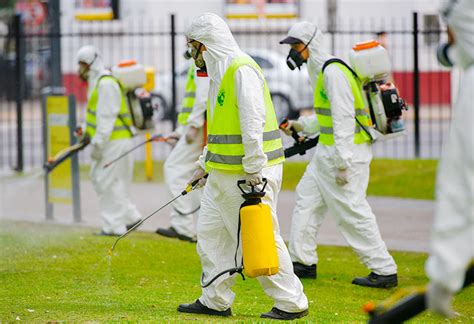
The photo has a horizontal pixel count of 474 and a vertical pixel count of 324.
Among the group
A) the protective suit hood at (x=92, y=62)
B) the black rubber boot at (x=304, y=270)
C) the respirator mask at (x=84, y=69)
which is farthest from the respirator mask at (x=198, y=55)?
the respirator mask at (x=84, y=69)

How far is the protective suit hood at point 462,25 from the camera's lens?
165 inches

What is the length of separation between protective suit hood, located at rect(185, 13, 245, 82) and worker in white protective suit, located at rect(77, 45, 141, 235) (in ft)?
13.0

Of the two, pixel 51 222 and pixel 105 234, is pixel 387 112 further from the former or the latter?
pixel 51 222

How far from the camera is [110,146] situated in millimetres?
11055

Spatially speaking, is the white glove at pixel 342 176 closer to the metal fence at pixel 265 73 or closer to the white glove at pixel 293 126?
the white glove at pixel 293 126

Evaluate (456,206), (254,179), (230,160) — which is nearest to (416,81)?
(230,160)

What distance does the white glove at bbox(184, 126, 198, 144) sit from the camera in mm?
10430

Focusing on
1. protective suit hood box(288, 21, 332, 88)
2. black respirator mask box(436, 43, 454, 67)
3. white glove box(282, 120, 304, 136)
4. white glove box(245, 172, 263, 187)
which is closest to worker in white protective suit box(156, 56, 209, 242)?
white glove box(282, 120, 304, 136)

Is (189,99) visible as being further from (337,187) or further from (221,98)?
(221,98)

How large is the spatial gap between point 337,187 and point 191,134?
2.31 meters

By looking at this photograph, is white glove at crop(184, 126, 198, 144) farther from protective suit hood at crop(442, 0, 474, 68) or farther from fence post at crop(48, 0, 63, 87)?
protective suit hood at crop(442, 0, 474, 68)

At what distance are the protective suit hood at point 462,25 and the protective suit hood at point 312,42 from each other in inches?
172

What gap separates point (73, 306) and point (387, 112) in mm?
2928

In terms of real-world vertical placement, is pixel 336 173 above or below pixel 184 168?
above
